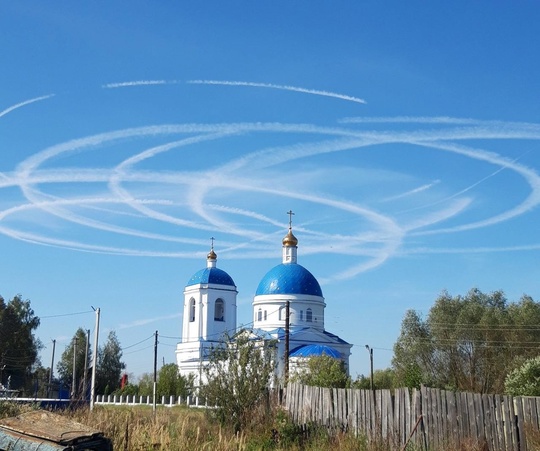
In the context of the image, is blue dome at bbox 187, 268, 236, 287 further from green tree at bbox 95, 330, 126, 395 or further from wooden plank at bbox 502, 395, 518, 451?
wooden plank at bbox 502, 395, 518, 451

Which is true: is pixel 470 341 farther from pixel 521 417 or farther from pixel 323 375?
pixel 521 417

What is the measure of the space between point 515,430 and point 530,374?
914 centimetres

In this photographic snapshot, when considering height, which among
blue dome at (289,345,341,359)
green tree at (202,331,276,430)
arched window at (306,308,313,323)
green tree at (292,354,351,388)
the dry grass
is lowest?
the dry grass

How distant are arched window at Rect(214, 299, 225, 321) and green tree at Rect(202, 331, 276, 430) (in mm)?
42539

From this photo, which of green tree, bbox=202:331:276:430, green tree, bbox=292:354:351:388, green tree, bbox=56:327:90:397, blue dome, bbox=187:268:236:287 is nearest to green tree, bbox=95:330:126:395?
green tree, bbox=56:327:90:397

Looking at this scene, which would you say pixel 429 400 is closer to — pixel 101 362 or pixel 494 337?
pixel 494 337

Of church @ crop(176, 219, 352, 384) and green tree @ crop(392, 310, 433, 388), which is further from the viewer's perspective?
church @ crop(176, 219, 352, 384)

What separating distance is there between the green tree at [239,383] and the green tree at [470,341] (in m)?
21.2

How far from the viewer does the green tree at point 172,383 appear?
58.8m

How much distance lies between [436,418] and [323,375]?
21614 mm

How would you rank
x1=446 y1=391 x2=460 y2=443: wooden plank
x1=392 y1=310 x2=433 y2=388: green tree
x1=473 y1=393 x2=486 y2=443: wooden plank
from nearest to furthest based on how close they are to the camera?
x1=473 y1=393 x2=486 y2=443: wooden plank
x1=446 y1=391 x2=460 y2=443: wooden plank
x1=392 y1=310 x2=433 y2=388: green tree

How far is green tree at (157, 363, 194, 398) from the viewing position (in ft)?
193

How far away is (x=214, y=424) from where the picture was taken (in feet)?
63.3

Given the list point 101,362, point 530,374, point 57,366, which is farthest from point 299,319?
point 530,374
